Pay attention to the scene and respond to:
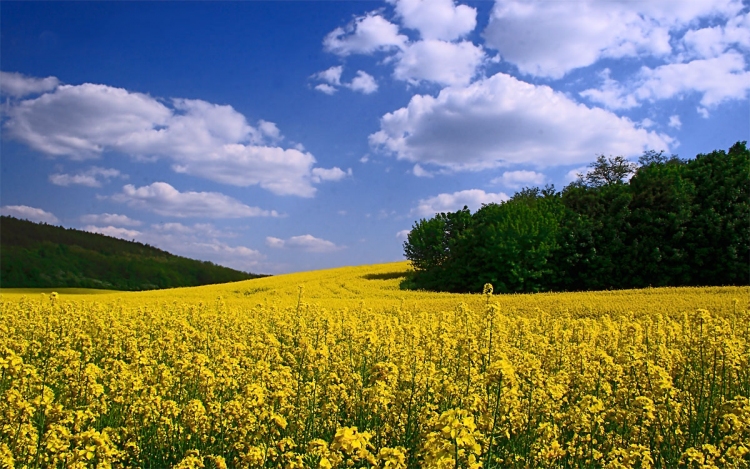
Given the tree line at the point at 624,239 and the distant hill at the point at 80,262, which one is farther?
the distant hill at the point at 80,262

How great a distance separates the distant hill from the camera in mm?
38188

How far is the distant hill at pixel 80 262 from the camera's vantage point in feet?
125

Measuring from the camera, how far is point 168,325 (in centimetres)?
1130

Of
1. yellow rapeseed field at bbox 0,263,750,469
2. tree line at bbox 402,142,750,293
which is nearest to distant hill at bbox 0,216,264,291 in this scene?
tree line at bbox 402,142,750,293

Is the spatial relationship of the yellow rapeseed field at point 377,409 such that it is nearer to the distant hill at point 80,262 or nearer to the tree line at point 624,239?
the tree line at point 624,239

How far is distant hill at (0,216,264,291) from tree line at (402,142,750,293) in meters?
21.9

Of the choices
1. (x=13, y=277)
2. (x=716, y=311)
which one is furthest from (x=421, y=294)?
(x=13, y=277)

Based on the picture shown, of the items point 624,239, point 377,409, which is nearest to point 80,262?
point 624,239

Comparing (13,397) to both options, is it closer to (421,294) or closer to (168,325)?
(168,325)

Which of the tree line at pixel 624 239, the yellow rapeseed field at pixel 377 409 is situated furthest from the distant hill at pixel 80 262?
the yellow rapeseed field at pixel 377 409

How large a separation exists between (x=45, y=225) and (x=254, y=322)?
40725mm

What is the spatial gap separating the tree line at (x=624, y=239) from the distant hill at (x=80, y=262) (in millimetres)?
21855

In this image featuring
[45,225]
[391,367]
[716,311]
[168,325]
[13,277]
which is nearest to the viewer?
[391,367]

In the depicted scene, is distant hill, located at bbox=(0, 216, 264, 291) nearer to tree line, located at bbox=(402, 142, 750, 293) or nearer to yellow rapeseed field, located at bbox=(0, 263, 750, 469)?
tree line, located at bbox=(402, 142, 750, 293)
